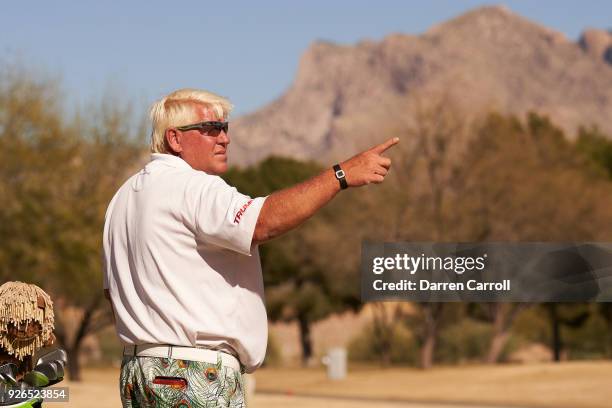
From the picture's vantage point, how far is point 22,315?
3.96 metres

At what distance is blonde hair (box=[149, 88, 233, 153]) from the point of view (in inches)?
164

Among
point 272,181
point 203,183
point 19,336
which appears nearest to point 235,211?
point 203,183

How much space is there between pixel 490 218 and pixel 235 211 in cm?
4340

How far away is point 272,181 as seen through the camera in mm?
67062

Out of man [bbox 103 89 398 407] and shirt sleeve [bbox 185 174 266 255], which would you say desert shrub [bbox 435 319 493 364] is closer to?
man [bbox 103 89 398 407]

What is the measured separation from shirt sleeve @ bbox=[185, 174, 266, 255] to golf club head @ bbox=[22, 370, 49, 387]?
653mm

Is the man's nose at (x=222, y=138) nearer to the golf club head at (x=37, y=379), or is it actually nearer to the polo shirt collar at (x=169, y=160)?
the polo shirt collar at (x=169, y=160)

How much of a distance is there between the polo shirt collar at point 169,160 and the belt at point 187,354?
1.91 feet

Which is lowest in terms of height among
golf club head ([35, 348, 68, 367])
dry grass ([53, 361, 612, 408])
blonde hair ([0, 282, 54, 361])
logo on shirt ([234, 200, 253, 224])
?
golf club head ([35, 348, 68, 367])

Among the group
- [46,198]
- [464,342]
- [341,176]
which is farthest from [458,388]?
[341,176]

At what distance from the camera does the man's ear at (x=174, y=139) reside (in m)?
4.18

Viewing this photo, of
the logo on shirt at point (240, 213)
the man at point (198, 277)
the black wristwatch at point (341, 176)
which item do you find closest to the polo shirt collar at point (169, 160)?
the man at point (198, 277)

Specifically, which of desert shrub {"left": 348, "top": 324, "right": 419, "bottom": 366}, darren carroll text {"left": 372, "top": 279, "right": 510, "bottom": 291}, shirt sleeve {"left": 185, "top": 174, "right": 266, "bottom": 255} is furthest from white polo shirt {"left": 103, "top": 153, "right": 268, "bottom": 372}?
desert shrub {"left": 348, "top": 324, "right": 419, "bottom": 366}

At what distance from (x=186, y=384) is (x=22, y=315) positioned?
0.55 metres
